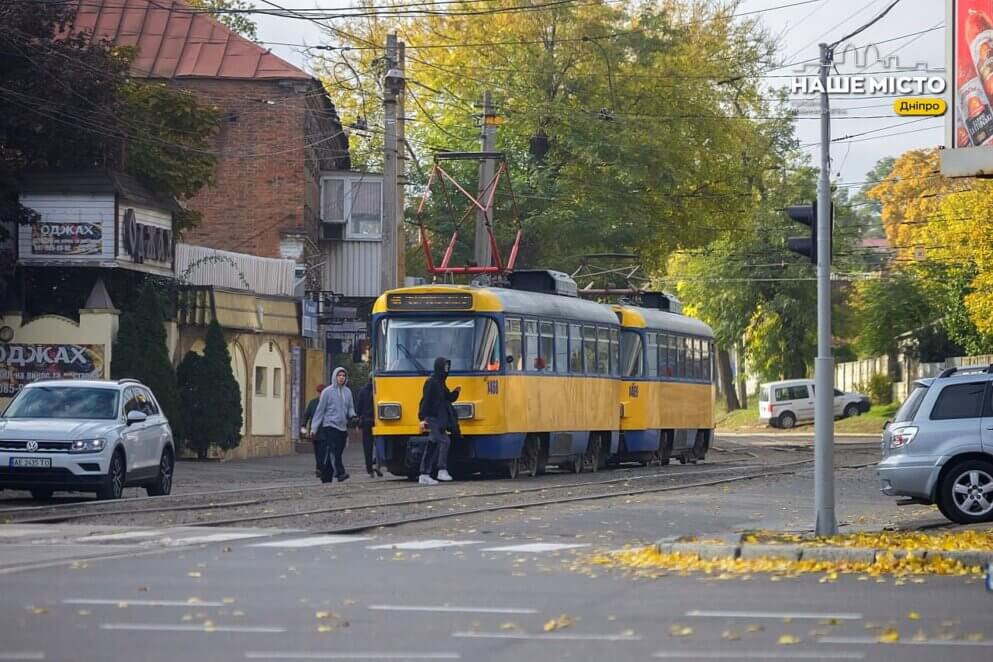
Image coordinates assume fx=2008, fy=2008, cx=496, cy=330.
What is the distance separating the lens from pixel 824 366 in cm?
1822

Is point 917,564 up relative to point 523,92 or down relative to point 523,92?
down

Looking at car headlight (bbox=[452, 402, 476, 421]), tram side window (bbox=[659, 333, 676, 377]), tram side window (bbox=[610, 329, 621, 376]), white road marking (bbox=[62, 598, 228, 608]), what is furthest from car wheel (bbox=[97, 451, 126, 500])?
tram side window (bbox=[659, 333, 676, 377])

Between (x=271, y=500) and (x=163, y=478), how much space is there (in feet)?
9.10

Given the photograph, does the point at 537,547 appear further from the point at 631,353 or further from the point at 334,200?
the point at 334,200

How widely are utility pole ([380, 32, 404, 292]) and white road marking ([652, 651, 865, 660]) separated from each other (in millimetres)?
24341

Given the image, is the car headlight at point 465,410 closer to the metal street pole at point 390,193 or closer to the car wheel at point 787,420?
the metal street pole at point 390,193

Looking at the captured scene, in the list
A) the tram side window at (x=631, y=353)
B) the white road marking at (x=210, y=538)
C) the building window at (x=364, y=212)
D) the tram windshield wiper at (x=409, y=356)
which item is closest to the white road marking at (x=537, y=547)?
the white road marking at (x=210, y=538)

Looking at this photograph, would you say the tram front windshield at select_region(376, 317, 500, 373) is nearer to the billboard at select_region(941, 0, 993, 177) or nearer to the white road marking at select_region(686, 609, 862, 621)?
the billboard at select_region(941, 0, 993, 177)

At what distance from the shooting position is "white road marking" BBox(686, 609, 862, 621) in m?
12.1

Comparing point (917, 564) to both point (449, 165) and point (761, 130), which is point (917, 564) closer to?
point (449, 165)

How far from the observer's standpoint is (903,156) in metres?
111

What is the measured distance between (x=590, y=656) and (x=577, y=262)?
46213mm

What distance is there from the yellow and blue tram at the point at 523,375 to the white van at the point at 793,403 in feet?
134

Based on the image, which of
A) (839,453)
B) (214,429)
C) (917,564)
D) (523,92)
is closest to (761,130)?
(523,92)
